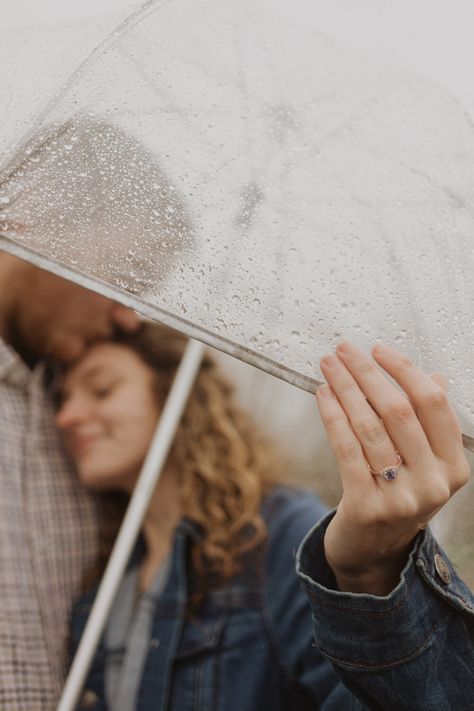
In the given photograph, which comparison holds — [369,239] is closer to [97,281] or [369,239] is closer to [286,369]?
[286,369]

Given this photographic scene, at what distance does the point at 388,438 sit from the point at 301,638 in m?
0.75

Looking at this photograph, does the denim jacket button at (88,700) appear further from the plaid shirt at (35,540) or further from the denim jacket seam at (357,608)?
the denim jacket seam at (357,608)

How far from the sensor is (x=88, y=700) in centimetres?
160

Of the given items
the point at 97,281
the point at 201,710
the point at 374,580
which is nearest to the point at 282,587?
the point at 201,710

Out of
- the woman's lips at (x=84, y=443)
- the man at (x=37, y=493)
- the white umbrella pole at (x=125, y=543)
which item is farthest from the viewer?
the woman's lips at (x=84, y=443)

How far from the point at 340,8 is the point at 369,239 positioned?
0.35 metres

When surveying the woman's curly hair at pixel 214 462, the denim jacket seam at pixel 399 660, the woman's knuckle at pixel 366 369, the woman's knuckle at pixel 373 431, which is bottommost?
the woman's curly hair at pixel 214 462

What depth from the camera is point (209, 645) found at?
1.53 m

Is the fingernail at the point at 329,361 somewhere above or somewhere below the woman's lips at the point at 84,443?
above

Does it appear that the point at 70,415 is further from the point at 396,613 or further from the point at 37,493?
the point at 396,613

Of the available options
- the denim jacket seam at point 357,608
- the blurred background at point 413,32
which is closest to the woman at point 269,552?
the denim jacket seam at point 357,608

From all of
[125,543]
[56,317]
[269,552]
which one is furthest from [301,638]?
[56,317]

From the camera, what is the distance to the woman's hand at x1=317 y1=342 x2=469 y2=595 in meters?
0.77

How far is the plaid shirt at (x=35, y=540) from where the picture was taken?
5.08ft
